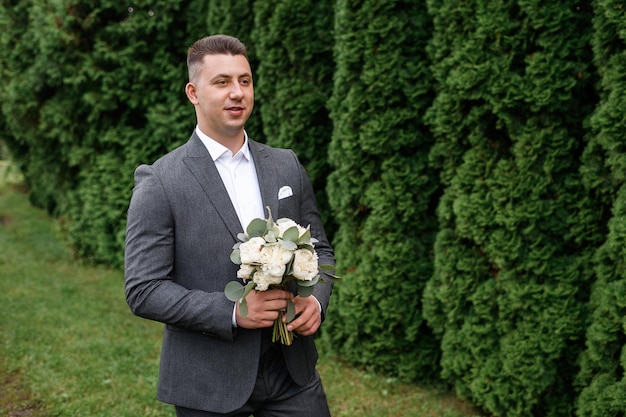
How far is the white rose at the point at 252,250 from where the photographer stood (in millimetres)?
2260

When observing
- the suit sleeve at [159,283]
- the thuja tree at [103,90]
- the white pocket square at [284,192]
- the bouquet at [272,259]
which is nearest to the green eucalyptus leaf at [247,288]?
the bouquet at [272,259]

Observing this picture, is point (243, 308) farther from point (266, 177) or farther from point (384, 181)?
point (384, 181)

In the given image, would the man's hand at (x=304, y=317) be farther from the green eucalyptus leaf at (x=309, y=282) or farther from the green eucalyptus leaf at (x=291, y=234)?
the green eucalyptus leaf at (x=291, y=234)

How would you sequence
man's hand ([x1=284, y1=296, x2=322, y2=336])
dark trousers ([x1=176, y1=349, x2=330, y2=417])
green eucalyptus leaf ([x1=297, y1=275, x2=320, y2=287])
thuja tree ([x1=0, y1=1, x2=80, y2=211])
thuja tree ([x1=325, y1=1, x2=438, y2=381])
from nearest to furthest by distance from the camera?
green eucalyptus leaf ([x1=297, y1=275, x2=320, y2=287])
man's hand ([x1=284, y1=296, x2=322, y2=336])
dark trousers ([x1=176, y1=349, x2=330, y2=417])
thuja tree ([x1=325, y1=1, x2=438, y2=381])
thuja tree ([x1=0, y1=1, x2=80, y2=211])

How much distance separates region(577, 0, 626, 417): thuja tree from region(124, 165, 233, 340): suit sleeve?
246 centimetres

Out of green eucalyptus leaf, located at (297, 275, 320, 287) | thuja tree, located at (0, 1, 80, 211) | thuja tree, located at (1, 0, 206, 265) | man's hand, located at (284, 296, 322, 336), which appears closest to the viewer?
green eucalyptus leaf, located at (297, 275, 320, 287)

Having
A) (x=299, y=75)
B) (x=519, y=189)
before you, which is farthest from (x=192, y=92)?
(x=299, y=75)

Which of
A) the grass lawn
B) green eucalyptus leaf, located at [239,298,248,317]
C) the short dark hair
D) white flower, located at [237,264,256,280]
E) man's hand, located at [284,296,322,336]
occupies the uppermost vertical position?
the short dark hair

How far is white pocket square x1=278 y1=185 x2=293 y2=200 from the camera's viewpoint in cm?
272

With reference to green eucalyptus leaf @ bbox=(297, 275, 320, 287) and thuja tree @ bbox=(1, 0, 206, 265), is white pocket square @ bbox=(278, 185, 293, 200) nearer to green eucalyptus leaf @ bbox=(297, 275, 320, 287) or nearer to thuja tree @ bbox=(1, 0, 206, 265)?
green eucalyptus leaf @ bbox=(297, 275, 320, 287)

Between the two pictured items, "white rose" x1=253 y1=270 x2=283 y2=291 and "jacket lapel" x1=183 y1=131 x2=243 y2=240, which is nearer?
"white rose" x1=253 y1=270 x2=283 y2=291

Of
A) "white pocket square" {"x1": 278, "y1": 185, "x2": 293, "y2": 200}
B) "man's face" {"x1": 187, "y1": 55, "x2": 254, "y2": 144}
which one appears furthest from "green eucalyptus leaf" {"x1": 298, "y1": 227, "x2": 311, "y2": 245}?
"man's face" {"x1": 187, "y1": 55, "x2": 254, "y2": 144}

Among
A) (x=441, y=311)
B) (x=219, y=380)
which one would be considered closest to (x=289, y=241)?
(x=219, y=380)

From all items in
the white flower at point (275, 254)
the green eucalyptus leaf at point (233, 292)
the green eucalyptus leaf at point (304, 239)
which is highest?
the green eucalyptus leaf at point (304, 239)
